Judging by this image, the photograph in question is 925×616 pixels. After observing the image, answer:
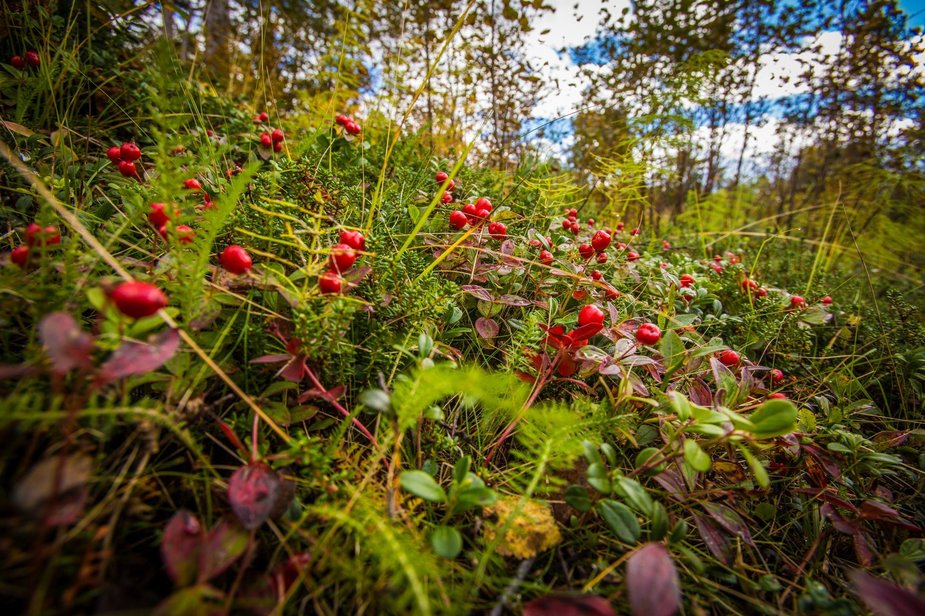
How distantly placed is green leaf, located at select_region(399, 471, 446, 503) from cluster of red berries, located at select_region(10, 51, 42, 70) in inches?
88.0

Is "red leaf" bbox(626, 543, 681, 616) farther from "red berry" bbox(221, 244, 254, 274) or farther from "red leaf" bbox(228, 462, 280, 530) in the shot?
"red berry" bbox(221, 244, 254, 274)

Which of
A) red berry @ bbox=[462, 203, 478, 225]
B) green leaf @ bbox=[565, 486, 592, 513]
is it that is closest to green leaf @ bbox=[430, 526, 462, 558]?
green leaf @ bbox=[565, 486, 592, 513]

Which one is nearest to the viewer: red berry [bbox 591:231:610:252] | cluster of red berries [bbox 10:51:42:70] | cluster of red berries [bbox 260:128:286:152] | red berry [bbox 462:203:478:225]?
red berry [bbox 591:231:610:252]

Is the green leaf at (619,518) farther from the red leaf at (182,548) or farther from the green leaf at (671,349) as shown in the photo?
the red leaf at (182,548)

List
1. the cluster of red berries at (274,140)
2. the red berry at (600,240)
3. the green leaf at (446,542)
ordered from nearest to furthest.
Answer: the green leaf at (446,542), the red berry at (600,240), the cluster of red berries at (274,140)

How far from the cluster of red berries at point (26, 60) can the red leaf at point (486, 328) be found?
82.4 inches

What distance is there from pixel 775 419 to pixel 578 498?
436 millimetres

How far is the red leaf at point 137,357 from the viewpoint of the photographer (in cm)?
58

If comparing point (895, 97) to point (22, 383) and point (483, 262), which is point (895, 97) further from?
point (22, 383)

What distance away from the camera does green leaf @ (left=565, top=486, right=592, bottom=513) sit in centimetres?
79

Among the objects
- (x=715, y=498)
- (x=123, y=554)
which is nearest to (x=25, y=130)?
Answer: (x=123, y=554)

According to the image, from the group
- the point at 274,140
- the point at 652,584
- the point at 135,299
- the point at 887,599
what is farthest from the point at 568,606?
the point at 274,140

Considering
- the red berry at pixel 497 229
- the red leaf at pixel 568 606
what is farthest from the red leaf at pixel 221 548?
the red berry at pixel 497 229

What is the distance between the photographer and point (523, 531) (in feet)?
2.63
